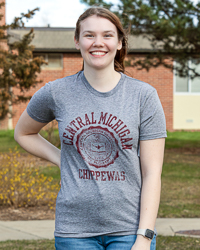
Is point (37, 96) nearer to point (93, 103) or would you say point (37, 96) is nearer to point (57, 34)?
point (93, 103)

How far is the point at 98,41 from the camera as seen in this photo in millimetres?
1946

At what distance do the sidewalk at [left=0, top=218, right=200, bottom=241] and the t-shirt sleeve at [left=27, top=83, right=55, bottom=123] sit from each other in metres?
3.09

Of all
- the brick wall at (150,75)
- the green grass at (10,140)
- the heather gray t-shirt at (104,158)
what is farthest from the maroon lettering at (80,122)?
the brick wall at (150,75)

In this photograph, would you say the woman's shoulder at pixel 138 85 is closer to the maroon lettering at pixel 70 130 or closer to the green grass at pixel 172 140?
the maroon lettering at pixel 70 130

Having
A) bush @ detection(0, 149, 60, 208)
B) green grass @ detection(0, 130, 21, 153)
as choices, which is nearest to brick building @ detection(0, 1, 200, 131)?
green grass @ detection(0, 130, 21, 153)

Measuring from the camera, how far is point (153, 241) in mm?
1914

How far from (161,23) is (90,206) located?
955 centimetres

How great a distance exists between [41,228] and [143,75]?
51.4 ft

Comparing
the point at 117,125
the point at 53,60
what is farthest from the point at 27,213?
the point at 53,60

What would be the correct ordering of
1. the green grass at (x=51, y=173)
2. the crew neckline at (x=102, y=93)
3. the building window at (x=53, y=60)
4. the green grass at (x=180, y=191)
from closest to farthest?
the crew neckline at (x=102, y=93) < the green grass at (x=180, y=191) < the green grass at (x=51, y=173) < the building window at (x=53, y=60)

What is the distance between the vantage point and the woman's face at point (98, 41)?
76.3 inches

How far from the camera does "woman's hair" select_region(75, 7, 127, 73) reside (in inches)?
76.5

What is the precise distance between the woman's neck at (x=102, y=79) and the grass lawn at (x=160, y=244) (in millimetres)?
2928

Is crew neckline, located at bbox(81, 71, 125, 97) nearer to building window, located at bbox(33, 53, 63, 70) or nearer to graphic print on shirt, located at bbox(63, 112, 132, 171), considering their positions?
graphic print on shirt, located at bbox(63, 112, 132, 171)
